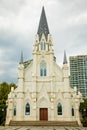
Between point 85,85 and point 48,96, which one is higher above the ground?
point 85,85

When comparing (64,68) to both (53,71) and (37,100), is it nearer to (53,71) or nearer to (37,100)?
(53,71)

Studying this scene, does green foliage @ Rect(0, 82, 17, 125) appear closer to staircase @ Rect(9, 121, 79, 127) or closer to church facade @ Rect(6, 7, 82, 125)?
church facade @ Rect(6, 7, 82, 125)

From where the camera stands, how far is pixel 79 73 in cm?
11612

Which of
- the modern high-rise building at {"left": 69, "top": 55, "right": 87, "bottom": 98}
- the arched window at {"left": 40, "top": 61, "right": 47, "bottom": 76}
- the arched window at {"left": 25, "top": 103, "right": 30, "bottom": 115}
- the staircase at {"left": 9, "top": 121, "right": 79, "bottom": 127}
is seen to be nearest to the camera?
the staircase at {"left": 9, "top": 121, "right": 79, "bottom": 127}

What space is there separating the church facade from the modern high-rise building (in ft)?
194

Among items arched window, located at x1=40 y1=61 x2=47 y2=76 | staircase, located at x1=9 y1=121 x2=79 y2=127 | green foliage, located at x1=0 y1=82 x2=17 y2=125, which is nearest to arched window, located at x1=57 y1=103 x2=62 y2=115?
staircase, located at x1=9 y1=121 x2=79 y2=127

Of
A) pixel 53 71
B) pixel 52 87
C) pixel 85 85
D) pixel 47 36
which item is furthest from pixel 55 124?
pixel 85 85

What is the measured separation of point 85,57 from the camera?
11756 centimetres

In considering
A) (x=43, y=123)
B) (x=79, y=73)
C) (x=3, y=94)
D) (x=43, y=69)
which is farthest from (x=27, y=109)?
(x=79, y=73)

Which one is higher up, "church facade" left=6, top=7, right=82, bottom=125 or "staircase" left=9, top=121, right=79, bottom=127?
"church facade" left=6, top=7, right=82, bottom=125

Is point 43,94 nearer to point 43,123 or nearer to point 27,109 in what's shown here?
point 27,109

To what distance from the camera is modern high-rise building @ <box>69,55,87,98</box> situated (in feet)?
370

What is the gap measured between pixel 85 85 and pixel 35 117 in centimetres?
6588

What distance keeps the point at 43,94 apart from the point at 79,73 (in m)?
66.4
